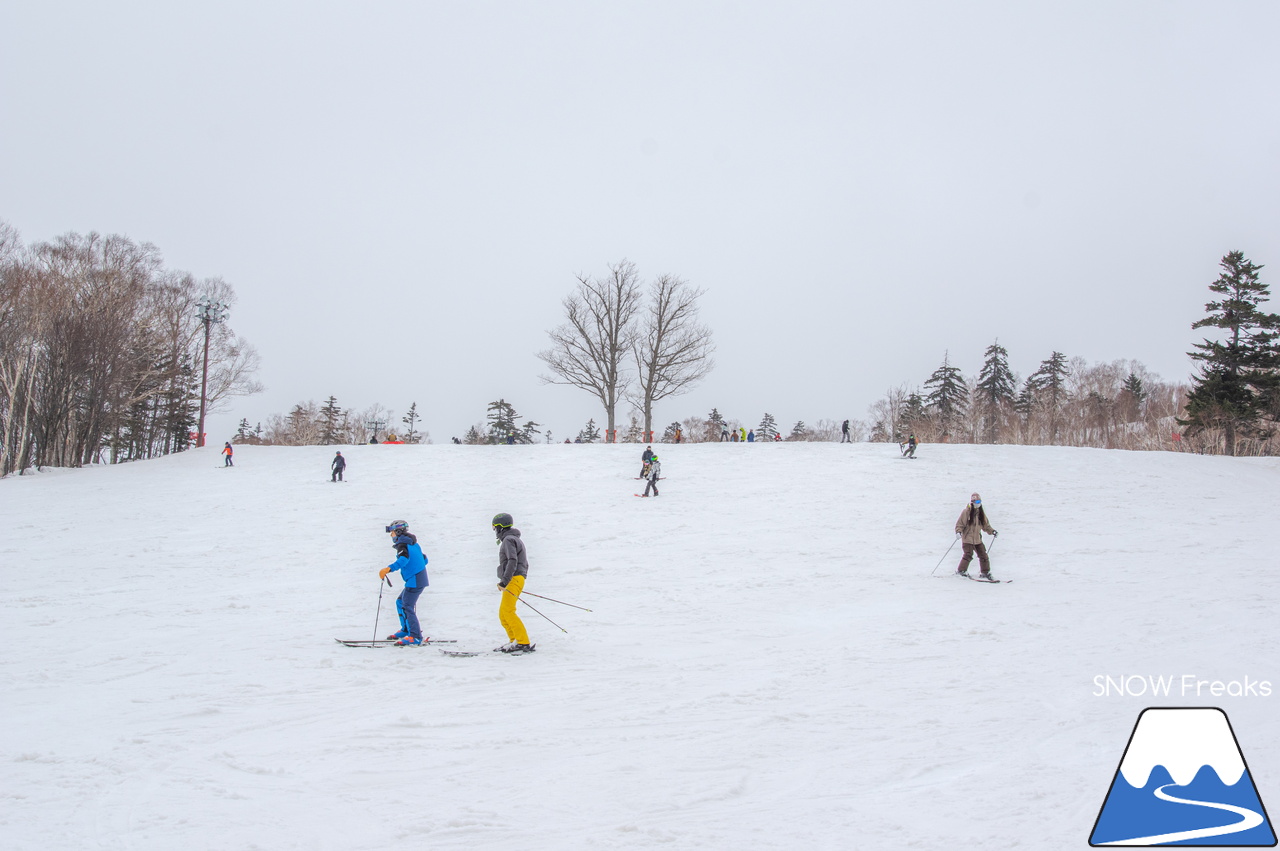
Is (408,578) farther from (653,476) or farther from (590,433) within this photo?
(590,433)

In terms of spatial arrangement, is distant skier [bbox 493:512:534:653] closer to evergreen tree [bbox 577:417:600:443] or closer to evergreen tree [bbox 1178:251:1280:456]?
evergreen tree [bbox 1178:251:1280:456]

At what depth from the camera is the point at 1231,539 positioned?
16.5 meters

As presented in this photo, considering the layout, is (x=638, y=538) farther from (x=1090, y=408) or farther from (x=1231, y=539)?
(x=1090, y=408)

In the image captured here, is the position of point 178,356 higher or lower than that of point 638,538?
higher

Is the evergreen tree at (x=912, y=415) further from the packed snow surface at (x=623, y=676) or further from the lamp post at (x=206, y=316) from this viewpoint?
the lamp post at (x=206, y=316)

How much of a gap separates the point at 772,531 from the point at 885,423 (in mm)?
68273

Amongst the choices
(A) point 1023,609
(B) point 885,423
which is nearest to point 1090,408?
(B) point 885,423

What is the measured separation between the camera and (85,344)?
114 feet

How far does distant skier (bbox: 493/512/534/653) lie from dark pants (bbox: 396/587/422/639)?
1.25 meters

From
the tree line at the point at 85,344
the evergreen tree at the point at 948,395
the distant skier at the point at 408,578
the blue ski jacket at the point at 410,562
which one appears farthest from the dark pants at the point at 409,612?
the evergreen tree at the point at 948,395

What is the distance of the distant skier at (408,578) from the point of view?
9.34 m

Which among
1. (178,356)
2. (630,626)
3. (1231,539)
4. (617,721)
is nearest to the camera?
(617,721)

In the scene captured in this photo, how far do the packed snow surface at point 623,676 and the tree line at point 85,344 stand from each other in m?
18.1

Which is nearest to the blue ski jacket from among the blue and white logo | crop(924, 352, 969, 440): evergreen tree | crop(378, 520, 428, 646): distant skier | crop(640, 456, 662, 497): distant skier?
crop(378, 520, 428, 646): distant skier
